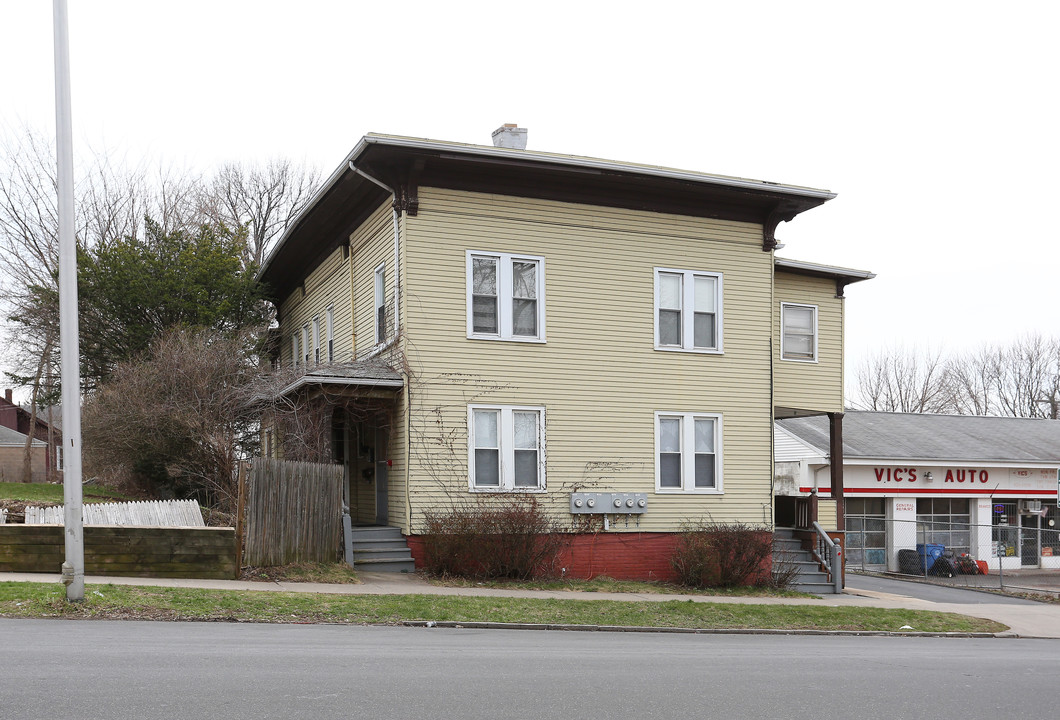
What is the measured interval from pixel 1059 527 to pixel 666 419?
887 inches

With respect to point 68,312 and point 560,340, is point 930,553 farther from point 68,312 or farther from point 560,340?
point 68,312

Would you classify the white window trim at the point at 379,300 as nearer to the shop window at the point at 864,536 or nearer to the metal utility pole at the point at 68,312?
the metal utility pole at the point at 68,312

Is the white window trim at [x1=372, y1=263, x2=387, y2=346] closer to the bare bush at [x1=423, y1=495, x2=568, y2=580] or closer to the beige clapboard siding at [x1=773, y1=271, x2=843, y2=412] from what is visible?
the bare bush at [x1=423, y1=495, x2=568, y2=580]

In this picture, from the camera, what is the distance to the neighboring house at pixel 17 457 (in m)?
57.7

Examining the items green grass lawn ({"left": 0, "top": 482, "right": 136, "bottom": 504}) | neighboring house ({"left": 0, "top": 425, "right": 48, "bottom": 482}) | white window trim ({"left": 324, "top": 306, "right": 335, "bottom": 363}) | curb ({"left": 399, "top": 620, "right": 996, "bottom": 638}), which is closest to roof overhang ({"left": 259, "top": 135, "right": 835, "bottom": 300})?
white window trim ({"left": 324, "top": 306, "right": 335, "bottom": 363})

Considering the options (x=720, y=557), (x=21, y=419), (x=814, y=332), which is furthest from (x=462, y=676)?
(x=21, y=419)

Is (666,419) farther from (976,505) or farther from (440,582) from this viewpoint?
(976,505)

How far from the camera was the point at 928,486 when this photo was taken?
110ft

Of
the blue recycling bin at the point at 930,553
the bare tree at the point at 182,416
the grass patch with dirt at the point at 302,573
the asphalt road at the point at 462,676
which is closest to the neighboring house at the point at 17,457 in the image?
the bare tree at the point at 182,416

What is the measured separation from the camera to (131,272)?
26.1 metres

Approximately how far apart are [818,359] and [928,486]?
12628 millimetres

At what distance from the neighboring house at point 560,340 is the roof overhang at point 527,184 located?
0.15 ft

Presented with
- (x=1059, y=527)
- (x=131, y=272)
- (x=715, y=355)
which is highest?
(x=131, y=272)

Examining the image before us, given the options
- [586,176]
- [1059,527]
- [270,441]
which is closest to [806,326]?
[586,176]
